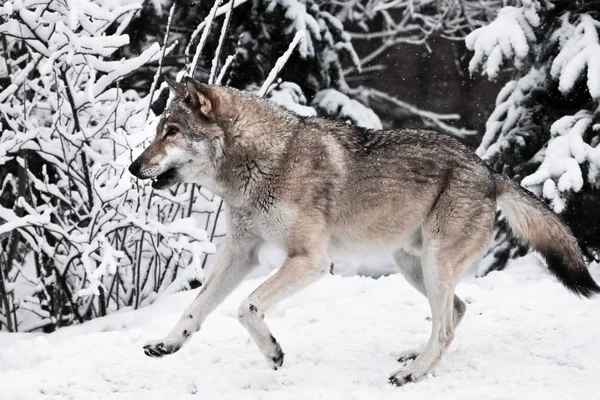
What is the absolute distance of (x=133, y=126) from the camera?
6766 millimetres

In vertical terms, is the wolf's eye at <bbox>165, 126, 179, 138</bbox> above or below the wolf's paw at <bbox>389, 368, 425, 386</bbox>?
above

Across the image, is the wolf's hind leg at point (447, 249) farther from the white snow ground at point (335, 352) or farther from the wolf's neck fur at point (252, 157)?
the wolf's neck fur at point (252, 157)

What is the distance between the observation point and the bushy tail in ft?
17.0

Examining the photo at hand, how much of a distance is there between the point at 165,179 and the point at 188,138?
29 cm

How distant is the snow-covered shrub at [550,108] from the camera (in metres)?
7.03

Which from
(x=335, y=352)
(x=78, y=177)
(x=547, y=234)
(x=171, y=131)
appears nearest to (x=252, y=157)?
(x=171, y=131)

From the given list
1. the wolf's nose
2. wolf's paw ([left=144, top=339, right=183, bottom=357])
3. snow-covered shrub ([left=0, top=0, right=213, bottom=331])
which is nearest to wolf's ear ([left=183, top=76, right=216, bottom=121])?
the wolf's nose

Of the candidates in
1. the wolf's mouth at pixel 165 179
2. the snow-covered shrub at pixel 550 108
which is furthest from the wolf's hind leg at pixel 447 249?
the snow-covered shrub at pixel 550 108

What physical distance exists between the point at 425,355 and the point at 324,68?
18.8 ft

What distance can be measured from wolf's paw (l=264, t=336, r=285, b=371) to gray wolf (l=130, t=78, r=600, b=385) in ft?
1.01

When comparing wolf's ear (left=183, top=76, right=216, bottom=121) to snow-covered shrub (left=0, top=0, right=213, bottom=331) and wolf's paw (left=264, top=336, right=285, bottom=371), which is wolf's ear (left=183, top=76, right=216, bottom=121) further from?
wolf's paw (left=264, top=336, right=285, bottom=371)

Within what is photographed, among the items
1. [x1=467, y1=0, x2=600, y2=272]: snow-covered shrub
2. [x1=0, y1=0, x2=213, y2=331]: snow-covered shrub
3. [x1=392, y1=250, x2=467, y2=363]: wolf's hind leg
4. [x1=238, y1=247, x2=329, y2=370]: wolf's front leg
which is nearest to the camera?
[x1=238, y1=247, x2=329, y2=370]: wolf's front leg

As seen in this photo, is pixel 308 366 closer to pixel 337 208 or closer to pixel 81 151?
pixel 337 208

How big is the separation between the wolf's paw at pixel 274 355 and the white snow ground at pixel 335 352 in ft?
0.49
